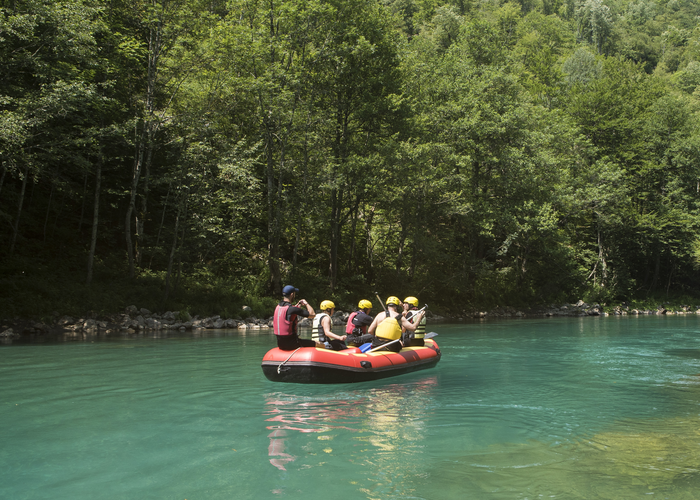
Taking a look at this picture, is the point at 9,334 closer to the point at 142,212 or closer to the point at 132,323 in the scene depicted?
the point at 132,323

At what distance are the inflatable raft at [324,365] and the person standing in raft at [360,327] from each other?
727 millimetres

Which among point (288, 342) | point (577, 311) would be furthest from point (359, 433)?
point (577, 311)

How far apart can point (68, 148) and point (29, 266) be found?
13.3 ft

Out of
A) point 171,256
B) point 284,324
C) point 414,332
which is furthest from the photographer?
point 171,256

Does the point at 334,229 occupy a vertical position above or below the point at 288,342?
above

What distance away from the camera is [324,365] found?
8234 mm

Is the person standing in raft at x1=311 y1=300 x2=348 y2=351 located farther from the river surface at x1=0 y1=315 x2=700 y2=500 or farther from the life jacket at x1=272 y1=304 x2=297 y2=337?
the river surface at x1=0 y1=315 x2=700 y2=500

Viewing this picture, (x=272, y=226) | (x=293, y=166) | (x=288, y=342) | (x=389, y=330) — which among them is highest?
(x=293, y=166)

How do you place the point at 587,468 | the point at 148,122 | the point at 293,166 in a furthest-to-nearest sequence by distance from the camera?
the point at 293,166
the point at 148,122
the point at 587,468

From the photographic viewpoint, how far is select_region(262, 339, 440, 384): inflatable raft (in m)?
8.18

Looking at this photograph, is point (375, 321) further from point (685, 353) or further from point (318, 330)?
point (685, 353)

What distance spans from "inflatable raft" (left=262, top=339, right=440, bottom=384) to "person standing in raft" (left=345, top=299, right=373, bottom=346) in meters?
0.73

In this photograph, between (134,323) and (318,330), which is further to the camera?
(134,323)

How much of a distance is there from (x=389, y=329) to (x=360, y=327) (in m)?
0.81
